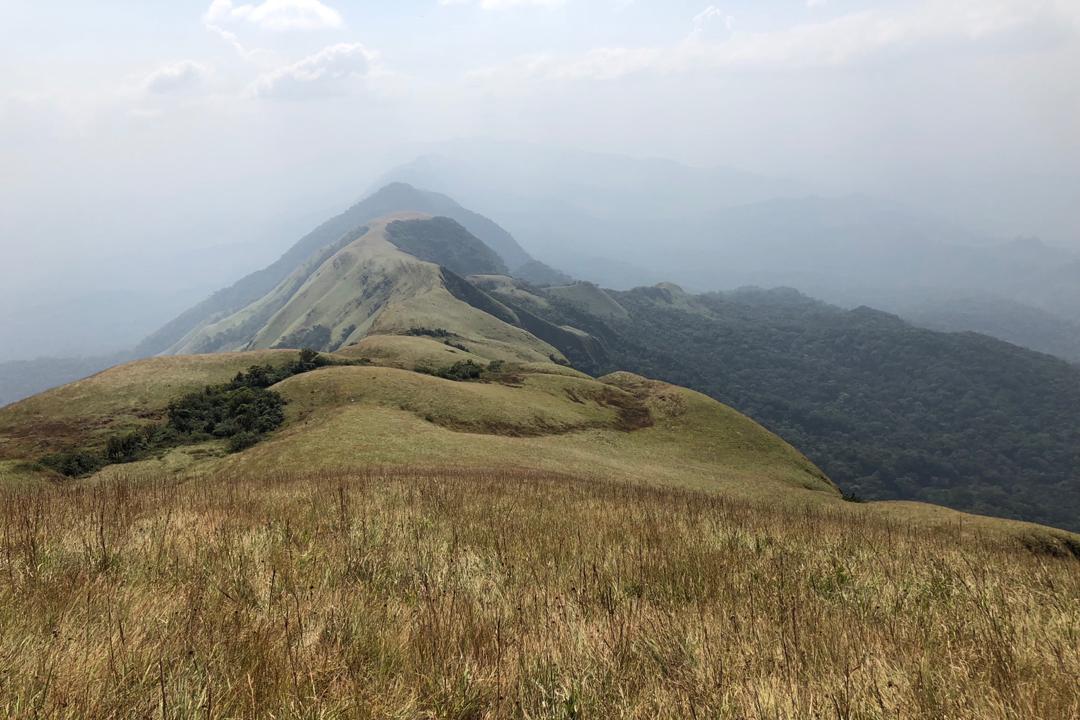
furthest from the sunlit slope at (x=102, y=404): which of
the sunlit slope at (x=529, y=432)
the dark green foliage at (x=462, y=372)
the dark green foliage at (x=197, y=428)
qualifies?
the dark green foliage at (x=462, y=372)

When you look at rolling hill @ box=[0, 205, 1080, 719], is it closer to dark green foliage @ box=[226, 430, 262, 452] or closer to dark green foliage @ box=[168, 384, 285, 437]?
dark green foliage @ box=[226, 430, 262, 452]

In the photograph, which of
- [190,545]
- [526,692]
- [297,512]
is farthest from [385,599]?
[297,512]

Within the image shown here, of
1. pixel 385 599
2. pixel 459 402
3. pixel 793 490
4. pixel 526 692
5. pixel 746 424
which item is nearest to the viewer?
pixel 526 692

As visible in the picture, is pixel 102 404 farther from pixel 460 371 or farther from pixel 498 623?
pixel 498 623

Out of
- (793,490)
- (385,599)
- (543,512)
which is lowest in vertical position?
(793,490)

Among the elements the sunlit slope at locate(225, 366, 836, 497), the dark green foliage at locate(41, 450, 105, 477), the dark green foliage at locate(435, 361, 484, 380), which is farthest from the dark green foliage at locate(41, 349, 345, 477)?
the dark green foliage at locate(435, 361, 484, 380)

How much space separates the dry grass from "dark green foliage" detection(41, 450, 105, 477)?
145ft

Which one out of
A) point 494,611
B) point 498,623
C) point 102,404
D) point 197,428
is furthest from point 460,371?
point 498,623

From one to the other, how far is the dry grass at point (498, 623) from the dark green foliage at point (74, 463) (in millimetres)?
44293

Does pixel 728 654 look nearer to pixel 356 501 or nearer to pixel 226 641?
pixel 226 641

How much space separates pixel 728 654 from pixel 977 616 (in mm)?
3183

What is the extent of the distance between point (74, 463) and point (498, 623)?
177ft

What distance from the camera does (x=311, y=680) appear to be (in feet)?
9.73

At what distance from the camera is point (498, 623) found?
362 cm
